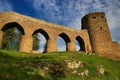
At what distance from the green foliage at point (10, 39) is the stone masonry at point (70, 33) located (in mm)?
14461

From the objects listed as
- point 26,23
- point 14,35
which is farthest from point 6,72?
point 14,35

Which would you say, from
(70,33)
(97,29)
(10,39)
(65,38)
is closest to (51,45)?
(65,38)

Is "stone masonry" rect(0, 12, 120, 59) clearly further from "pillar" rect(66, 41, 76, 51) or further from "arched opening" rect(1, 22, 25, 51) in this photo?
"arched opening" rect(1, 22, 25, 51)

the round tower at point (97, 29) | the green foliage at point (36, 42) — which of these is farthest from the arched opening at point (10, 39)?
the round tower at point (97, 29)

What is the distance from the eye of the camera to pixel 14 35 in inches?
1857

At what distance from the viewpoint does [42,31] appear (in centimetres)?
3328

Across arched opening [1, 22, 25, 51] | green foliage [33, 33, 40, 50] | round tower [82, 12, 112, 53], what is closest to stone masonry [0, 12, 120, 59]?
round tower [82, 12, 112, 53]

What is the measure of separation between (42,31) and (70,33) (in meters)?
6.43

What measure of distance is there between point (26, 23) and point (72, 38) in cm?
1057

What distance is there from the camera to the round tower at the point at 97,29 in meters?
37.0

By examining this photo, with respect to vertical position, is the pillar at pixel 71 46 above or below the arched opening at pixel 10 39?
below

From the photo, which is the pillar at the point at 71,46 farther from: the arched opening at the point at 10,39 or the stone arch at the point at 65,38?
the arched opening at the point at 10,39

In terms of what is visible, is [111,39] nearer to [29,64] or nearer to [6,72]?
[29,64]

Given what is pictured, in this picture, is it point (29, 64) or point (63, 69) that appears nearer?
point (29, 64)
